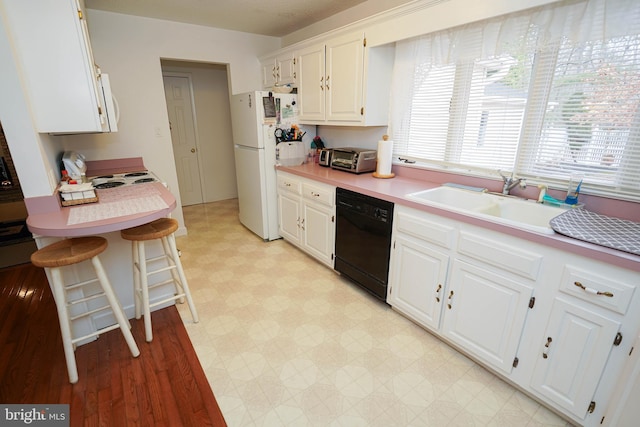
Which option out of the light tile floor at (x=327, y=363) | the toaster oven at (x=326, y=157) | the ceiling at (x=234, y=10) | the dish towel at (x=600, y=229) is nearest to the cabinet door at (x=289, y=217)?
the toaster oven at (x=326, y=157)

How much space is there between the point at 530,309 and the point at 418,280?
642 mm

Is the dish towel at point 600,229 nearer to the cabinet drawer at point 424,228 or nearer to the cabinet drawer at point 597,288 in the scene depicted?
the cabinet drawer at point 597,288

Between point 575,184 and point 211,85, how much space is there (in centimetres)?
477

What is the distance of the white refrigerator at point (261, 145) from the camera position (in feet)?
10.2

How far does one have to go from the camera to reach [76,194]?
5.71 ft

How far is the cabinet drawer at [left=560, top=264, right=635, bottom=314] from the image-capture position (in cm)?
116

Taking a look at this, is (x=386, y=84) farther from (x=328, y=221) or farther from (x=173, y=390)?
(x=173, y=390)

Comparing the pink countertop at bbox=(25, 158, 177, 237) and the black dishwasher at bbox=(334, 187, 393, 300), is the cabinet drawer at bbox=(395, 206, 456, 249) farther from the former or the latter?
the pink countertop at bbox=(25, 158, 177, 237)

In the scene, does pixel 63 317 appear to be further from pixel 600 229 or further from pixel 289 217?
pixel 600 229

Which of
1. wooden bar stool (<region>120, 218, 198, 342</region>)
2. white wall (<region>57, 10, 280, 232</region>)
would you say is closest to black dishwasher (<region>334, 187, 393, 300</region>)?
wooden bar stool (<region>120, 218, 198, 342</region>)

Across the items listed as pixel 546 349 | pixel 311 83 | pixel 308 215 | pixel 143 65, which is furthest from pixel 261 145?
pixel 546 349

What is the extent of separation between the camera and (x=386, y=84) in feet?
8.48

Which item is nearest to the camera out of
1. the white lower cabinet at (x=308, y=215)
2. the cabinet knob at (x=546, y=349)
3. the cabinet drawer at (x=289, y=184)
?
the cabinet knob at (x=546, y=349)

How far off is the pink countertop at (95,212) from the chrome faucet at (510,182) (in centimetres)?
204
